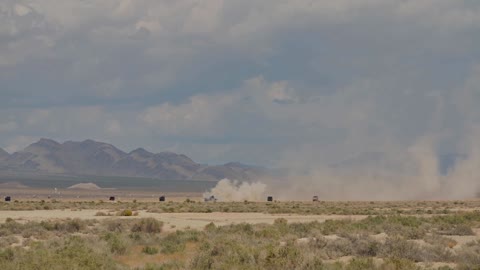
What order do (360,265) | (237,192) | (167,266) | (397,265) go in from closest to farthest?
1. (397,265)
2. (360,265)
3. (167,266)
4. (237,192)

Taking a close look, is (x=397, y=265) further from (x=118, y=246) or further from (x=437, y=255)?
(x=118, y=246)

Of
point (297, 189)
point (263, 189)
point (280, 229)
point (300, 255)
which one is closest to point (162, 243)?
point (280, 229)

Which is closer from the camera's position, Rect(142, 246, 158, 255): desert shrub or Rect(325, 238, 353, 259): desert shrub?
Rect(325, 238, 353, 259): desert shrub

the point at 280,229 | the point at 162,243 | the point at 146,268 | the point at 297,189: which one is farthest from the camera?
the point at 297,189

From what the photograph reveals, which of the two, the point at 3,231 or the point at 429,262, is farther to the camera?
the point at 3,231

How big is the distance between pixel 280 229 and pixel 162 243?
31.9 ft

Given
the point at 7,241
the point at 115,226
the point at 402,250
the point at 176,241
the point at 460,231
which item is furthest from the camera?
the point at 115,226

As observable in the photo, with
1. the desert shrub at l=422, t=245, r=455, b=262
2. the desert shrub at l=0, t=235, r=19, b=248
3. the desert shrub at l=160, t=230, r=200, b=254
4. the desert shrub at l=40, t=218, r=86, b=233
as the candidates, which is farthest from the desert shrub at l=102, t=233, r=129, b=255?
the desert shrub at l=422, t=245, r=455, b=262

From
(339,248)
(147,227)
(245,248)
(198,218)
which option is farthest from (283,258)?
(198,218)

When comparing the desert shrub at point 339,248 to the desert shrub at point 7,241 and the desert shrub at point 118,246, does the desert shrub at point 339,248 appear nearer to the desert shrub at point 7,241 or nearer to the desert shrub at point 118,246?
the desert shrub at point 118,246

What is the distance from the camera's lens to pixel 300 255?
2536 cm

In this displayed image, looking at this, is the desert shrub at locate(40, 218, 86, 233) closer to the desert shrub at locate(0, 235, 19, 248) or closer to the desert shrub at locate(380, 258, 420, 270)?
the desert shrub at locate(0, 235, 19, 248)

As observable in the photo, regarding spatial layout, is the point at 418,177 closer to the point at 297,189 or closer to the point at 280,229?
the point at 297,189

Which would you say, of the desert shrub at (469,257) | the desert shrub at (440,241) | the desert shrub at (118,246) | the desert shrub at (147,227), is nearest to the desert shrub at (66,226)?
the desert shrub at (147,227)
